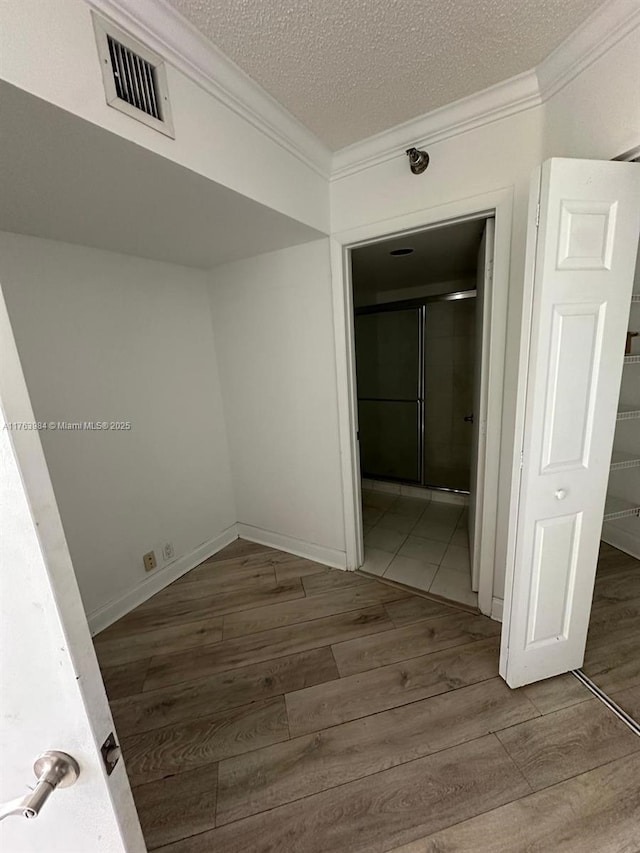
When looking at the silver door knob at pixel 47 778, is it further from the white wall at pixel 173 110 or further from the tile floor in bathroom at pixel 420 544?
the tile floor in bathroom at pixel 420 544

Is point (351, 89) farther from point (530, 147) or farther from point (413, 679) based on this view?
point (413, 679)

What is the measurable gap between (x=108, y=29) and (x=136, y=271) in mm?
1231

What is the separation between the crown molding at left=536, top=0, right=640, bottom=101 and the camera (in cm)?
105

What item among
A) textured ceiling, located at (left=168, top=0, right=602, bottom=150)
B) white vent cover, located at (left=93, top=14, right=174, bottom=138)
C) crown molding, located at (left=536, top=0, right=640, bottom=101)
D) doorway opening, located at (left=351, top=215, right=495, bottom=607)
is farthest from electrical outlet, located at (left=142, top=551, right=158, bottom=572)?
crown molding, located at (left=536, top=0, right=640, bottom=101)

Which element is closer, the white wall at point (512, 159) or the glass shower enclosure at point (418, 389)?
the white wall at point (512, 159)

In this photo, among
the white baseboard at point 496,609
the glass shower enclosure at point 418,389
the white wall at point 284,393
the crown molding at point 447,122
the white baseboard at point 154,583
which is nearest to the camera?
the crown molding at point 447,122

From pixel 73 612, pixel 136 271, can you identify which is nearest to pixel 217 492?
pixel 136 271

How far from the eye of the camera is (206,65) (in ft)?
3.78

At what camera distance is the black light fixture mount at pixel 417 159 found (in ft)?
5.13

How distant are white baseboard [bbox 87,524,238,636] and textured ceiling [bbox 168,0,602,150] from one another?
2.57 m

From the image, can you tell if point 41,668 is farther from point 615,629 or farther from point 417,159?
point 615,629

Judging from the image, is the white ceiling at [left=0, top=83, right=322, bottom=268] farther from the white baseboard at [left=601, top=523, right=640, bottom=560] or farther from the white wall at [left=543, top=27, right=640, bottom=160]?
the white baseboard at [left=601, top=523, right=640, bottom=560]

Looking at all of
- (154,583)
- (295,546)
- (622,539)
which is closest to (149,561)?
(154,583)

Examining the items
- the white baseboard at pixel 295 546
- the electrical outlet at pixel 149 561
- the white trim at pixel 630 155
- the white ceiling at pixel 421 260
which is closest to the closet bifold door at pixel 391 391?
the white ceiling at pixel 421 260
